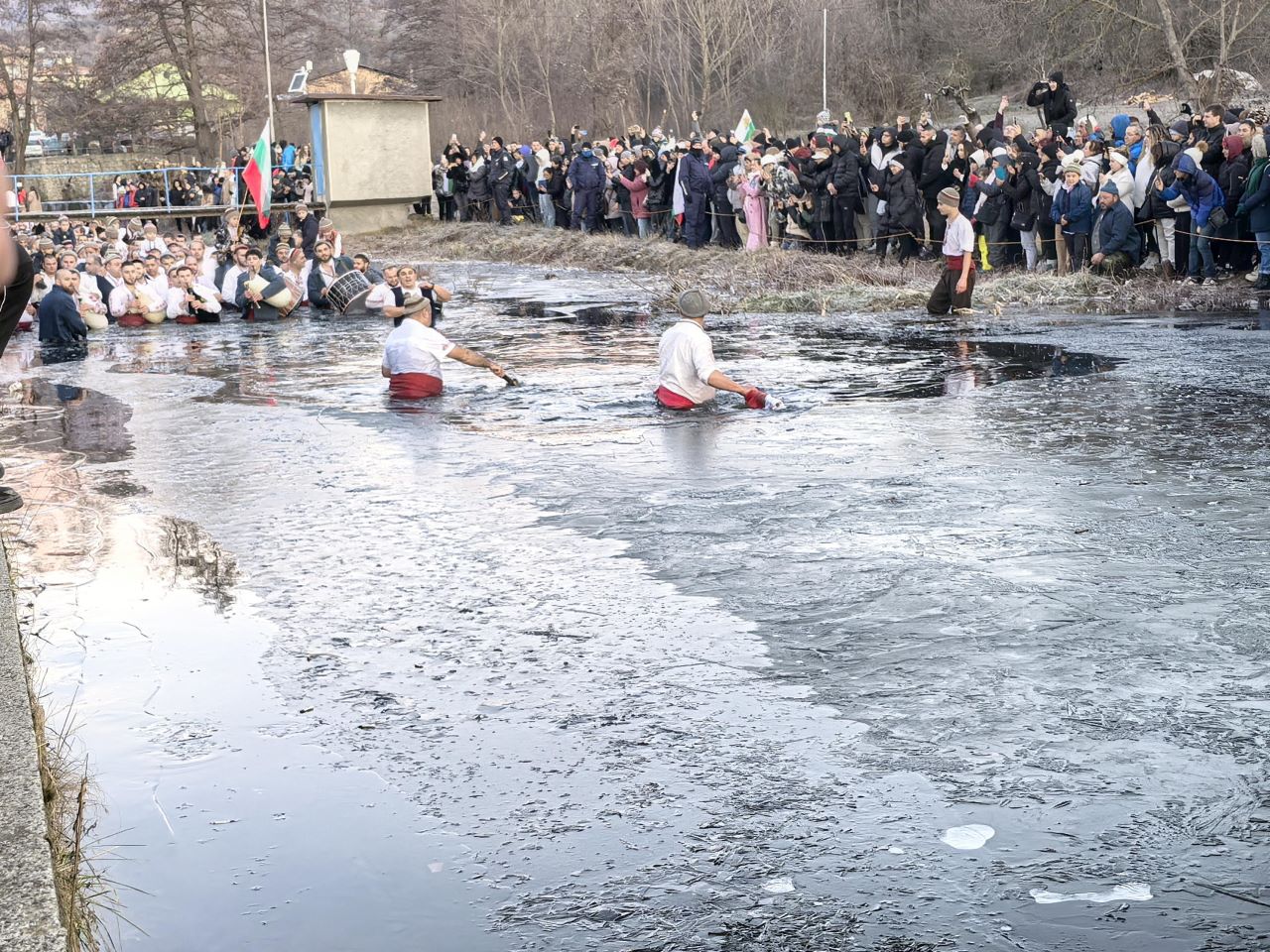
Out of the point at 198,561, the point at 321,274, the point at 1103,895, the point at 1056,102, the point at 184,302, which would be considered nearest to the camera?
the point at 1103,895

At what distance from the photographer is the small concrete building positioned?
137ft

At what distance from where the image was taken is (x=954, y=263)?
19.2 meters

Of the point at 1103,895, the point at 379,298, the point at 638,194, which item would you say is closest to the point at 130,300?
the point at 379,298

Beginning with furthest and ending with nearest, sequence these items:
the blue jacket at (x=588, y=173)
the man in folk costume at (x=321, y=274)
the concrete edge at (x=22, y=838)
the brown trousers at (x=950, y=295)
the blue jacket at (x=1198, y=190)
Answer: the blue jacket at (x=588, y=173)
the man in folk costume at (x=321, y=274)
the brown trousers at (x=950, y=295)
the blue jacket at (x=1198, y=190)
the concrete edge at (x=22, y=838)

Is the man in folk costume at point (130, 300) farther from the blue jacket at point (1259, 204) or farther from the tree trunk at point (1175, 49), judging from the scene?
the tree trunk at point (1175, 49)

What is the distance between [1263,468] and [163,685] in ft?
22.6

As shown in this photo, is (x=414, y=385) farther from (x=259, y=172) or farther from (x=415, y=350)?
(x=259, y=172)

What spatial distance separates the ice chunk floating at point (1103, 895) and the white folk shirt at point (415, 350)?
10425mm

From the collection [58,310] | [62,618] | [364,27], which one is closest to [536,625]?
[62,618]

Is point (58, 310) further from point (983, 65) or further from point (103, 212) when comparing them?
point (983, 65)

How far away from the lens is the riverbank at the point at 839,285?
1958cm

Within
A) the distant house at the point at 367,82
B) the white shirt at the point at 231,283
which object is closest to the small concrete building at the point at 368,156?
the distant house at the point at 367,82

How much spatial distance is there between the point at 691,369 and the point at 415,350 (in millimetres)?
2707

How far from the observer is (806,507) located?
9.38 metres
